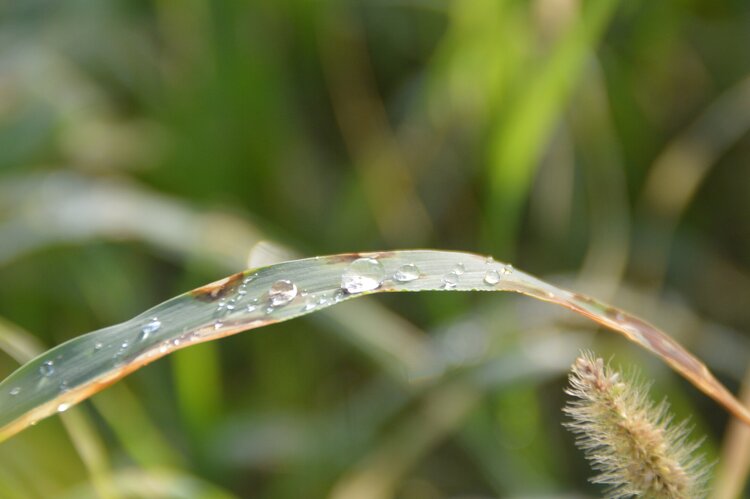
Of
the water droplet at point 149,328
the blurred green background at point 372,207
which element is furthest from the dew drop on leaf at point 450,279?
the blurred green background at point 372,207

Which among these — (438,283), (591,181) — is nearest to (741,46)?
(591,181)

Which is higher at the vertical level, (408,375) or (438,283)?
(408,375)

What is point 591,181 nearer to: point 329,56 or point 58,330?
point 329,56

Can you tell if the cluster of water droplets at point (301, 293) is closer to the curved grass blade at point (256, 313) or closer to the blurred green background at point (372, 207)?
the curved grass blade at point (256, 313)

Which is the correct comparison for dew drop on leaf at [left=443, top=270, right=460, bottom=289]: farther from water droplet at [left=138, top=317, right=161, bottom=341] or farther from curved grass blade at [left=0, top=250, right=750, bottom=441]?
water droplet at [left=138, top=317, right=161, bottom=341]

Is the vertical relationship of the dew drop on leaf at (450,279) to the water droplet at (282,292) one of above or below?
below

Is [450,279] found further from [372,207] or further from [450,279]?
[372,207]
